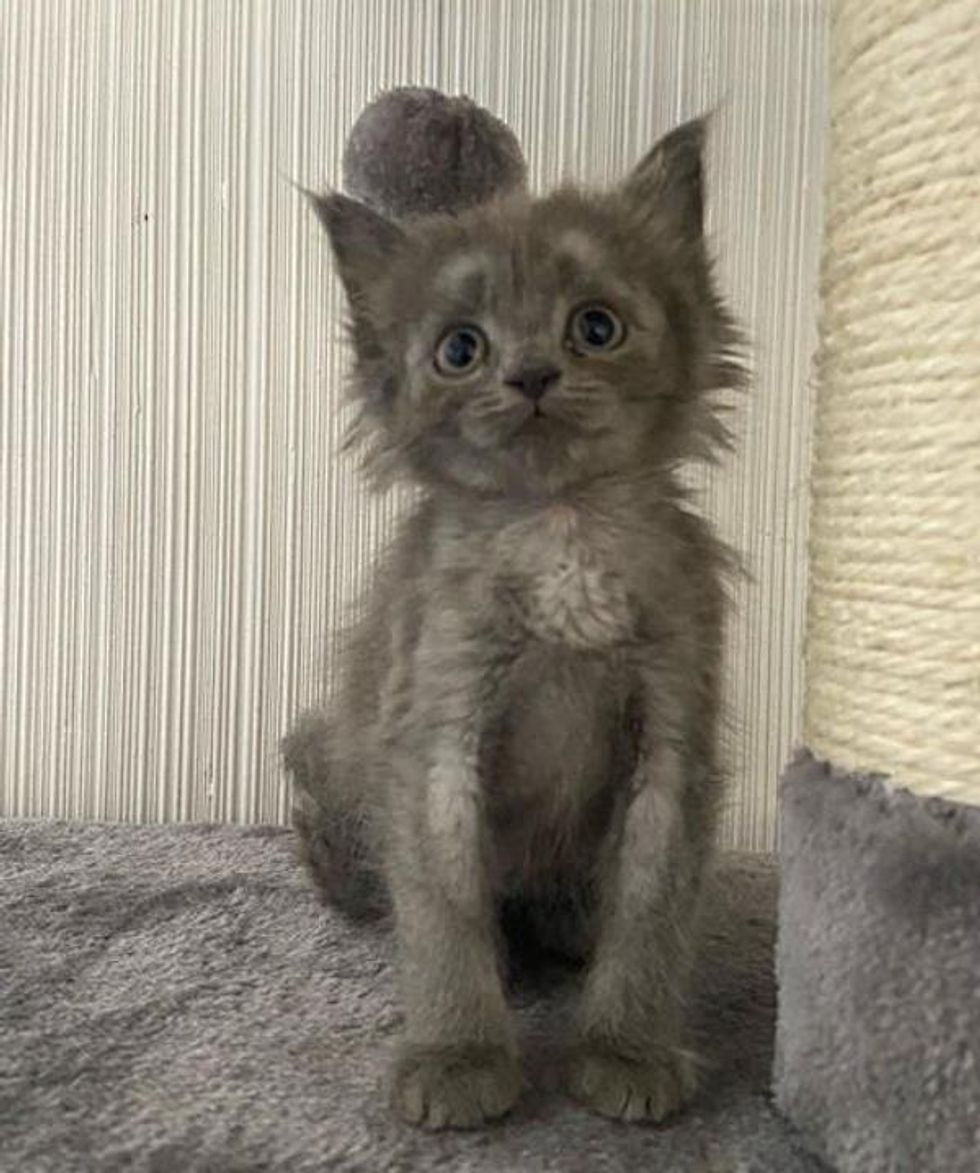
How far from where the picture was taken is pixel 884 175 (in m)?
0.84

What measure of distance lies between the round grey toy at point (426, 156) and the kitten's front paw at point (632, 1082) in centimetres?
69

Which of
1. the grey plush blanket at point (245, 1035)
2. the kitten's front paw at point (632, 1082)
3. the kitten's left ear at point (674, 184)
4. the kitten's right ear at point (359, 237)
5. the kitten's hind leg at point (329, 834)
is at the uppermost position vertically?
the kitten's left ear at point (674, 184)

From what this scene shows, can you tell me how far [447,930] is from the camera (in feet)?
3.16

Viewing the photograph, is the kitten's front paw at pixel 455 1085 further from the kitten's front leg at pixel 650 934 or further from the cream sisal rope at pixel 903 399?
the cream sisal rope at pixel 903 399

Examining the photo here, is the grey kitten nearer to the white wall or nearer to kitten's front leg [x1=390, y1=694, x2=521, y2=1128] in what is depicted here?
kitten's front leg [x1=390, y1=694, x2=521, y2=1128]

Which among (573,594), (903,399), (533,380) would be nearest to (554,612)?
(573,594)

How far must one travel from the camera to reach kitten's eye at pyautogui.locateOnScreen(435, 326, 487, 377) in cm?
98

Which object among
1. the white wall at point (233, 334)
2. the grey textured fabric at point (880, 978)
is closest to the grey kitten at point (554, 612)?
the grey textured fabric at point (880, 978)

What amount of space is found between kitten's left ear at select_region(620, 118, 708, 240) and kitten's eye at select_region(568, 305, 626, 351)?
0.12 meters

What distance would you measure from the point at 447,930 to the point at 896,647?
1.15 feet

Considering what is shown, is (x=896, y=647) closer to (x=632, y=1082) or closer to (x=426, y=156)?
(x=632, y=1082)

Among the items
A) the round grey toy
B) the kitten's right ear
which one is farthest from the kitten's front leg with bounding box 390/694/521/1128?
the round grey toy

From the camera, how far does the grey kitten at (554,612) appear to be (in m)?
0.95

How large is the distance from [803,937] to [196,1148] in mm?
385
